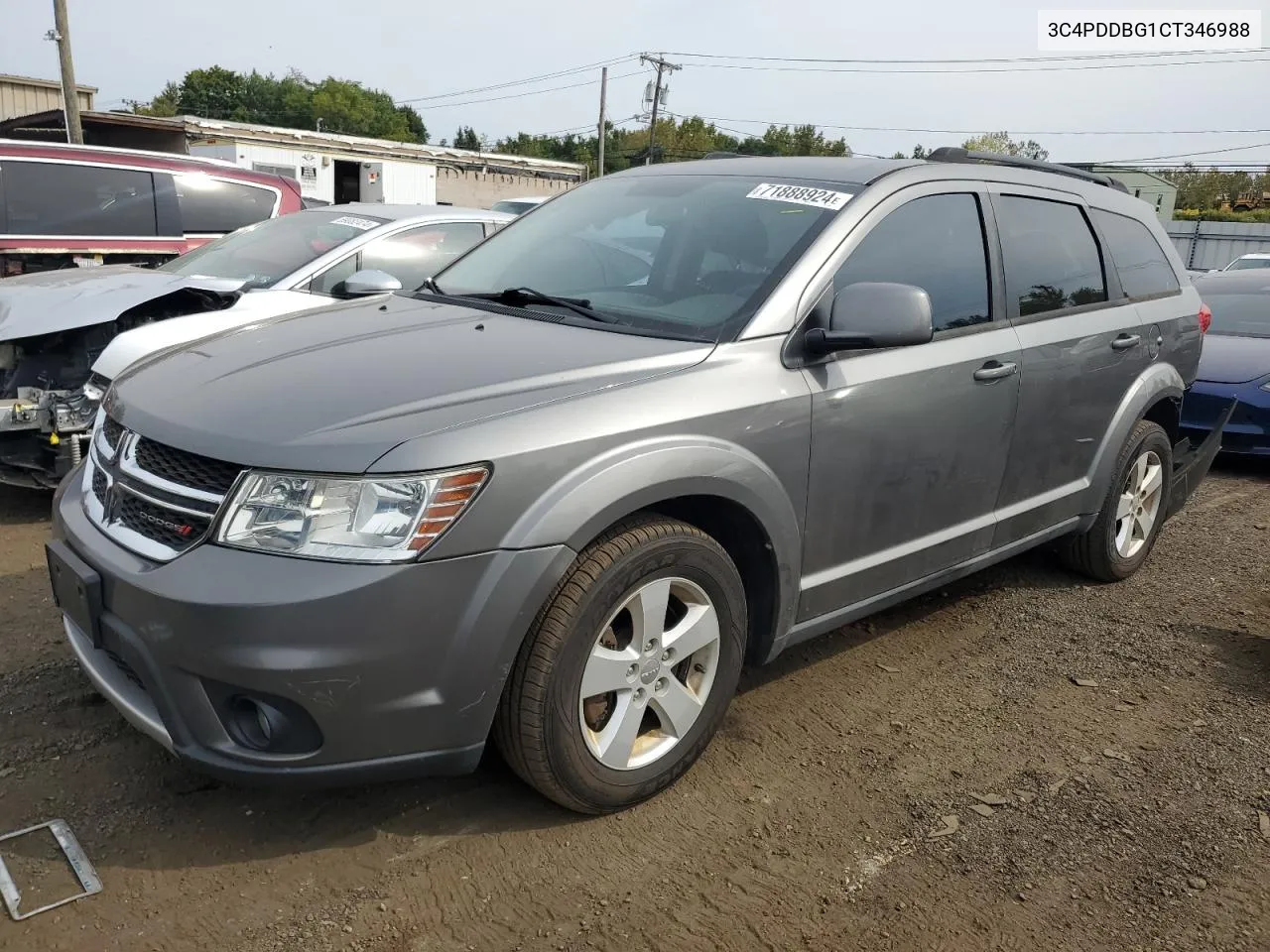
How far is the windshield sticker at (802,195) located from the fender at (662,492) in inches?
39.1

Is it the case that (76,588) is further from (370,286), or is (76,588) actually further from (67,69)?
(67,69)

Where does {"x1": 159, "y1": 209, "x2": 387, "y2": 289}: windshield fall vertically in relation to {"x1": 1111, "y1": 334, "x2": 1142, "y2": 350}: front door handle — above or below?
below

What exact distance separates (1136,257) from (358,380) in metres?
3.75

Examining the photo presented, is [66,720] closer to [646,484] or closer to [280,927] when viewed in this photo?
[280,927]

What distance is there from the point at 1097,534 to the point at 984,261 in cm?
161

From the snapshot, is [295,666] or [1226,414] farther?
[1226,414]

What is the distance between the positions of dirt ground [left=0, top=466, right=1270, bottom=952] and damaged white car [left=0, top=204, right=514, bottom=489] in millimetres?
1380

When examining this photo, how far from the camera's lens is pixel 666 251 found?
345cm

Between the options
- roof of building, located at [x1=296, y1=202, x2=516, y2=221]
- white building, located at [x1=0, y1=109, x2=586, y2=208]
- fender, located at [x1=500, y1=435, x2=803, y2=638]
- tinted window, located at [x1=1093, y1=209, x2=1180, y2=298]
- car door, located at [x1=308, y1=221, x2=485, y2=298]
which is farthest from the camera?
white building, located at [x1=0, y1=109, x2=586, y2=208]

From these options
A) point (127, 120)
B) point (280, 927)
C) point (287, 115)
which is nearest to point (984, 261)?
point (280, 927)

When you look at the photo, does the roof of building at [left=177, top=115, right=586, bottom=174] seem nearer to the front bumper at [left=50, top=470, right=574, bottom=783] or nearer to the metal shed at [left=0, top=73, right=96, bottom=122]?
the metal shed at [left=0, top=73, right=96, bottom=122]

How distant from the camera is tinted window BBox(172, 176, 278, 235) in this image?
8.99 m

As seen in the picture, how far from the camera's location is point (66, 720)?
3148mm

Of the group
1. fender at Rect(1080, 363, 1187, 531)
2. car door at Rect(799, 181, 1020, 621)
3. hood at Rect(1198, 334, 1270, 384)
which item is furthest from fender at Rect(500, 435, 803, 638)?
hood at Rect(1198, 334, 1270, 384)
